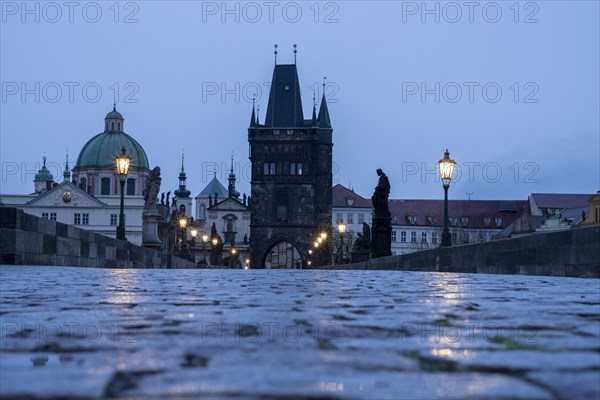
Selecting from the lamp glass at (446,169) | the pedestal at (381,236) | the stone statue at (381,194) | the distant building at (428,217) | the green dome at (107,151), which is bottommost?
the pedestal at (381,236)

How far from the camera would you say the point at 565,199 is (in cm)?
10881

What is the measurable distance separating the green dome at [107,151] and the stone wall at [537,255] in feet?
324

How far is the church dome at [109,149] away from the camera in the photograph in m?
113

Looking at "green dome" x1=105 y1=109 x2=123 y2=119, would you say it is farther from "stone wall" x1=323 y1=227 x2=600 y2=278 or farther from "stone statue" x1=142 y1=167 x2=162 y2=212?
"stone wall" x1=323 y1=227 x2=600 y2=278

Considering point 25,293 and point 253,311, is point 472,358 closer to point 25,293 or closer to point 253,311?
point 253,311

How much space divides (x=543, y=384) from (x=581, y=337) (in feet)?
4.12

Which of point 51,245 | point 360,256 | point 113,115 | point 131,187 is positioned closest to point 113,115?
point 113,115

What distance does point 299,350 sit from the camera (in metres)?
2.77

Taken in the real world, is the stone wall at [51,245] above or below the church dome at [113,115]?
below

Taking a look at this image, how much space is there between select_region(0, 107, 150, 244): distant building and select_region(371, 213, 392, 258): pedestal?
198 feet

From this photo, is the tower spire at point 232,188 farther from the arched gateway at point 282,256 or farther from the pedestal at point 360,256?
the pedestal at point 360,256

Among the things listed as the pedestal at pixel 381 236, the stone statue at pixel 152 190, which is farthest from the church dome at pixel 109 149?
the pedestal at pixel 381 236

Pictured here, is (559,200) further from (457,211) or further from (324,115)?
(324,115)

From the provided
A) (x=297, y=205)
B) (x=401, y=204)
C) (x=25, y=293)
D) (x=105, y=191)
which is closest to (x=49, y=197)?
(x=105, y=191)
